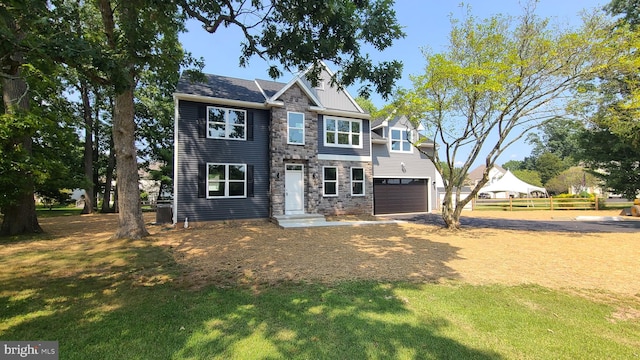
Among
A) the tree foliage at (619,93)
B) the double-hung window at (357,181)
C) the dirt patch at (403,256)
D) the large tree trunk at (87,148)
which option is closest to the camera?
the dirt patch at (403,256)

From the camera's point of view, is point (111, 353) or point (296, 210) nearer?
point (111, 353)

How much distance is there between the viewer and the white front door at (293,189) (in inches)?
542

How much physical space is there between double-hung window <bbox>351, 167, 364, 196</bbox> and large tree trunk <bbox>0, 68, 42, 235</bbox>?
13.1m

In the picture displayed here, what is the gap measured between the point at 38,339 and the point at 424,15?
11700 mm

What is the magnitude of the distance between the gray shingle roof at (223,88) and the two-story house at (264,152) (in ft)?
0.14

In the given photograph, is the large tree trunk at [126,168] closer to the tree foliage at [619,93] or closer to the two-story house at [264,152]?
the two-story house at [264,152]

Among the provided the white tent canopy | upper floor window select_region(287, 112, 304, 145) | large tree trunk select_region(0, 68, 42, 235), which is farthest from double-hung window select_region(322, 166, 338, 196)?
the white tent canopy

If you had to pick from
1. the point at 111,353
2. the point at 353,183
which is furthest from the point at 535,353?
the point at 353,183

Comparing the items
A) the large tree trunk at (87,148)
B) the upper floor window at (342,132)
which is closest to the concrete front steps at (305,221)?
the upper floor window at (342,132)

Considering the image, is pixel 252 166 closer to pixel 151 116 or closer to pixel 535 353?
pixel 535 353

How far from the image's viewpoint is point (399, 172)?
725 inches

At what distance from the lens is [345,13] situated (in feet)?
18.4

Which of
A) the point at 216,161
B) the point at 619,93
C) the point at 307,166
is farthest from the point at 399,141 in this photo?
the point at 216,161

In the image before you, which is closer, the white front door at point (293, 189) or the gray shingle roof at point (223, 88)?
the gray shingle roof at point (223, 88)
